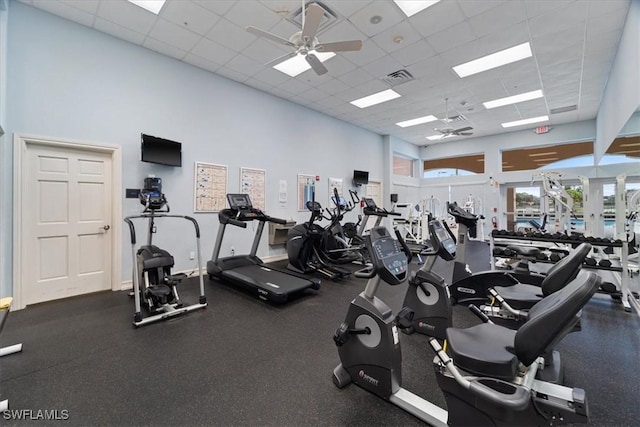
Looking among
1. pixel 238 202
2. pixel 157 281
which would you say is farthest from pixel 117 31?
pixel 157 281

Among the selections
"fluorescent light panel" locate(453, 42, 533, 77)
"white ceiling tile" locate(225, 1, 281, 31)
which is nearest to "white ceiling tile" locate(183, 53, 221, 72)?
"white ceiling tile" locate(225, 1, 281, 31)

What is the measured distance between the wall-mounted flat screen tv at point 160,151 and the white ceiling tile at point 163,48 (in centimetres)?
149

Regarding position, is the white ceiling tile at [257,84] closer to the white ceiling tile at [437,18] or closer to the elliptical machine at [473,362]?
the white ceiling tile at [437,18]

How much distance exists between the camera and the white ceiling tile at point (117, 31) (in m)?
3.82

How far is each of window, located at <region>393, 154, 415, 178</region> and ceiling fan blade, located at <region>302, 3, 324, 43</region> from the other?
7745 millimetres

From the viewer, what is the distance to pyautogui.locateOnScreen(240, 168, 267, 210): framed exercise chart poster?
5726 mm

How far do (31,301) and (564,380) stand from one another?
19.4 ft

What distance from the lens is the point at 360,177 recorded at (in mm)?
8406

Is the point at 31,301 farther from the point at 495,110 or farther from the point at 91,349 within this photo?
the point at 495,110

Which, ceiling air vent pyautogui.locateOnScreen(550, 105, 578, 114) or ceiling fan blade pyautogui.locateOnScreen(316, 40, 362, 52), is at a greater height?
A: ceiling air vent pyautogui.locateOnScreen(550, 105, 578, 114)

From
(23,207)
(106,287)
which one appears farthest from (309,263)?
(23,207)

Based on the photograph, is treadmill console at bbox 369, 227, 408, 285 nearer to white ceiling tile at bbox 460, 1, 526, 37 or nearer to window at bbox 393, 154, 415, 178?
white ceiling tile at bbox 460, 1, 526, 37

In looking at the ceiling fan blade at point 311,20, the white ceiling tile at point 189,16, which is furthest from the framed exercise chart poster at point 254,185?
the ceiling fan blade at point 311,20

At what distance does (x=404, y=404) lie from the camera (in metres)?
1.75
